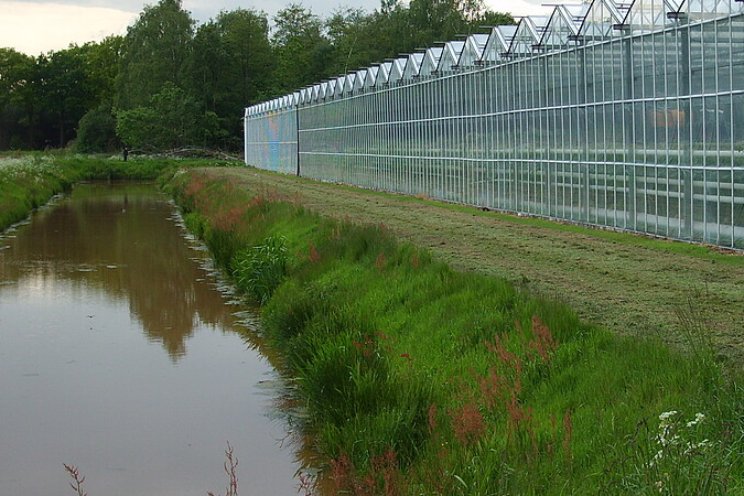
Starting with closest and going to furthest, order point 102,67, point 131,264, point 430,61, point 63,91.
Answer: point 131,264
point 430,61
point 63,91
point 102,67

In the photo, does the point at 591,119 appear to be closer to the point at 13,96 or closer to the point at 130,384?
the point at 130,384

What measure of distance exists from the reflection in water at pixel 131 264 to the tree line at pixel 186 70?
125ft

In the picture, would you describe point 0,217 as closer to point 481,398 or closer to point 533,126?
point 533,126

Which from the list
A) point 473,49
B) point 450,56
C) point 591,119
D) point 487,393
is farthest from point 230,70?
point 487,393

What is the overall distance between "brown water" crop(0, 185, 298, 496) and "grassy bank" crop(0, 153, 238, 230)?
1095cm

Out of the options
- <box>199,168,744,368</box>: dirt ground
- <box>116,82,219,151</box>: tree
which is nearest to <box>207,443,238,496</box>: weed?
<box>199,168,744,368</box>: dirt ground

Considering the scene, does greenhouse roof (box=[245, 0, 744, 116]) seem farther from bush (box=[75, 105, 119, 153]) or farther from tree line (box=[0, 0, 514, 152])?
→ bush (box=[75, 105, 119, 153])

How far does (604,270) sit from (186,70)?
67.1m

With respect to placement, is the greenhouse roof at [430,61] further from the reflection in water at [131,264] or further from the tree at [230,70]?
the tree at [230,70]

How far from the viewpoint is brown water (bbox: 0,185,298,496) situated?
840 cm

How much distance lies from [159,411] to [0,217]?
19211 mm

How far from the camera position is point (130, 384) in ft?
37.2

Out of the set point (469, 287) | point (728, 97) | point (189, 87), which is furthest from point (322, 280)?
point (189, 87)

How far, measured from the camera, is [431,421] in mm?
6941
